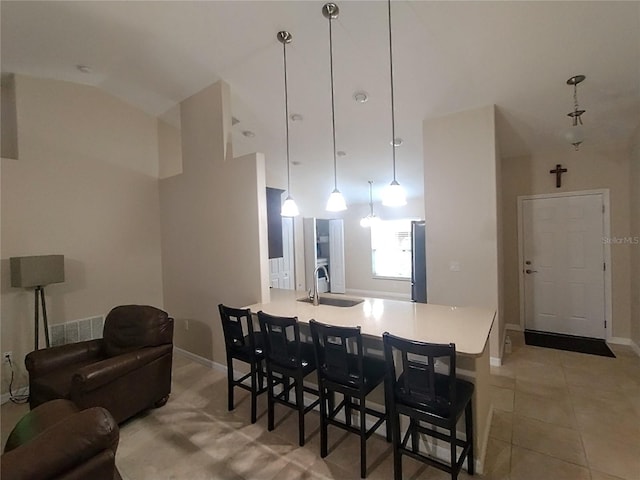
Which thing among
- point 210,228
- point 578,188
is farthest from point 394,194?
point 578,188

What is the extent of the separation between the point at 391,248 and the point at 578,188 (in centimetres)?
390

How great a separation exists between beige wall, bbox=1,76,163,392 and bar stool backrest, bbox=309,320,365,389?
3.31 metres

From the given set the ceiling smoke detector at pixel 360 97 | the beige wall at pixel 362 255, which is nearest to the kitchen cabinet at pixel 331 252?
the beige wall at pixel 362 255

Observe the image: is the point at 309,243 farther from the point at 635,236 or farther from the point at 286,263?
the point at 635,236

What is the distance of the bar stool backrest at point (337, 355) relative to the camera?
1.92m

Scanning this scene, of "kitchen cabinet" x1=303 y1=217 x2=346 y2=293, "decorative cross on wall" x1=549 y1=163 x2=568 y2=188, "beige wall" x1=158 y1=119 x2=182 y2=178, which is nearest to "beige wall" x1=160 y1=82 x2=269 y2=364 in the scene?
"beige wall" x1=158 y1=119 x2=182 y2=178

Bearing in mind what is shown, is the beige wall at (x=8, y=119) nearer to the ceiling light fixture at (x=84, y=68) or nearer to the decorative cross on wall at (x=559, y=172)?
the ceiling light fixture at (x=84, y=68)

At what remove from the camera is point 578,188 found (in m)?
4.30

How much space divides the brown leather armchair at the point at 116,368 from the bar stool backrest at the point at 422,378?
7.09ft

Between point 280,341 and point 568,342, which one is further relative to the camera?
point 568,342

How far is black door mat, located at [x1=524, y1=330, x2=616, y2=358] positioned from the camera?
3.88 meters

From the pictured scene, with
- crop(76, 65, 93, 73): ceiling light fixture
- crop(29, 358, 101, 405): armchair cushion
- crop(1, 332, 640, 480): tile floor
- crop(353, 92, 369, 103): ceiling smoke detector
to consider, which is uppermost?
crop(76, 65, 93, 73): ceiling light fixture

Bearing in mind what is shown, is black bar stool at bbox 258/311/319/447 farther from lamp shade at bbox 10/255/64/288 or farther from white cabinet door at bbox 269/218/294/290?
white cabinet door at bbox 269/218/294/290

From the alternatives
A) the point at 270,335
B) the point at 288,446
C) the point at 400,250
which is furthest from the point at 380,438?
the point at 400,250
